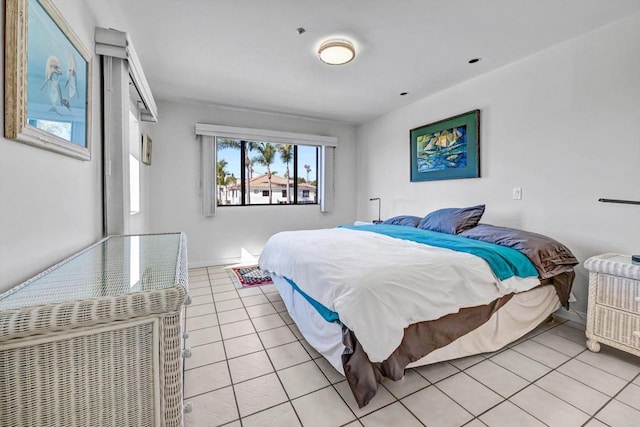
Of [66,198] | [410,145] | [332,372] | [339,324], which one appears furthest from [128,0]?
[410,145]

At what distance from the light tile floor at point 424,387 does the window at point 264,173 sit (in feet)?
8.78

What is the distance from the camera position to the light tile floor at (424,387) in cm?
141

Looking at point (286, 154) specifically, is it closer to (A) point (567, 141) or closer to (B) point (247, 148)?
(B) point (247, 148)

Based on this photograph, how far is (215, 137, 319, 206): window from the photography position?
448 cm

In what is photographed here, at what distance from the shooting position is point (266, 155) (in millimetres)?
4742

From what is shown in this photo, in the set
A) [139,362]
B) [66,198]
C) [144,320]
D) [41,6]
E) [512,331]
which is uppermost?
[41,6]

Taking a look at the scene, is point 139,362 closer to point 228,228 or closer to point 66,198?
point 66,198

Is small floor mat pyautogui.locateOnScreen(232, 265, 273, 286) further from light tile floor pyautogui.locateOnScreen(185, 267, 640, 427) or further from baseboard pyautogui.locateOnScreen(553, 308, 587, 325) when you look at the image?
→ baseboard pyautogui.locateOnScreen(553, 308, 587, 325)

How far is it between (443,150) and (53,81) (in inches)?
142

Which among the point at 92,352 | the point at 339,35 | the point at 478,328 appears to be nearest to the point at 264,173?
the point at 339,35

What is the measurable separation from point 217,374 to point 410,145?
3616 mm

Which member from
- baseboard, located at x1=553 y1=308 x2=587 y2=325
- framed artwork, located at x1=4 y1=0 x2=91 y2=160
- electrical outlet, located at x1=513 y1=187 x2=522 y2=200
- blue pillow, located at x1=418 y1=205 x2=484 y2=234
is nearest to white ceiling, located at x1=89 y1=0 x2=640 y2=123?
framed artwork, located at x1=4 y1=0 x2=91 y2=160

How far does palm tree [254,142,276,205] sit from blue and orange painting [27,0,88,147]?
10.6 feet

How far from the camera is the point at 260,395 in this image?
158cm
